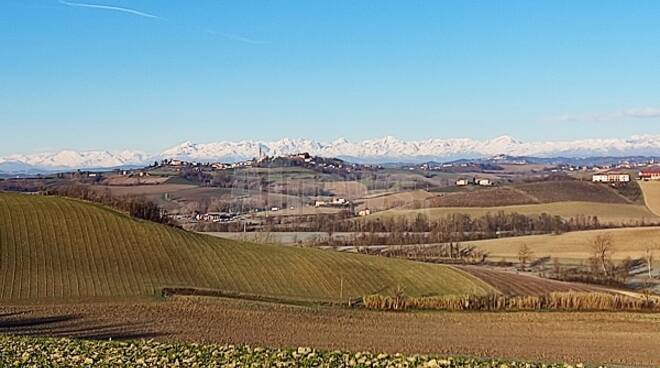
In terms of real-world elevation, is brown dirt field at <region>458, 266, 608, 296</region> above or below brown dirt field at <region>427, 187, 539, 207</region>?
below

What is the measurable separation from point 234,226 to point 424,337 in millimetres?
88807

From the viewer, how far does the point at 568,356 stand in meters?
28.1

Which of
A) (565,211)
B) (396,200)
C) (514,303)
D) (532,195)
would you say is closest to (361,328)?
(514,303)

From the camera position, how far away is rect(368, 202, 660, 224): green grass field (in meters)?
132

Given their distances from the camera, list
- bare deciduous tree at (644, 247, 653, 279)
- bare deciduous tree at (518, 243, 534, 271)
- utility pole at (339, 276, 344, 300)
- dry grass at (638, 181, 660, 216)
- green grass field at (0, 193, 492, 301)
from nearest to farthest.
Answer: green grass field at (0, 193, 492, 301) < utility pole at (339, 276, 344, 300) < bare deciduous tree at (644, 247, 653, 279) < bare deciduous tree at (518, 243, 534, 271) < dry grass at (638, 181, 660, 216)

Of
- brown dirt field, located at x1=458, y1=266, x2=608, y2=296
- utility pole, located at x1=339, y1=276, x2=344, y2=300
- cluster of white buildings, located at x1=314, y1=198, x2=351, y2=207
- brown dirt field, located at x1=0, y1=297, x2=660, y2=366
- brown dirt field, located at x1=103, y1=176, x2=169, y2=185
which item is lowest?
cluster of white buildings, located at x1=314, y1=198, x2=351, y2=207

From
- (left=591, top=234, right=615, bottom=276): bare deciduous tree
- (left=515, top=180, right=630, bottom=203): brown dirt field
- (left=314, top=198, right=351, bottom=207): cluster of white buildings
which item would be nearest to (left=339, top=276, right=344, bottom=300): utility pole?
(left=591, top=234, right=615, bottom=276): bare deciduous tree

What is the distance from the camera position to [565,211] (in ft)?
449

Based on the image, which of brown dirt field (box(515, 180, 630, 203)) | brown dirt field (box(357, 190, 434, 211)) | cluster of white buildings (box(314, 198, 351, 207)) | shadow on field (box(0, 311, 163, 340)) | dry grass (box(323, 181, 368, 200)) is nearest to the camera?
shadow on field (box(0, 311, 163, 340))

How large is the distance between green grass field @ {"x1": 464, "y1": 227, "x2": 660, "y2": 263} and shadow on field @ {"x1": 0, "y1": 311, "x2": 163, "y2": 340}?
63.3 metres

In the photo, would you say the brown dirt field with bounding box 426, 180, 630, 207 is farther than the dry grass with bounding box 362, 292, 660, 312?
Yes

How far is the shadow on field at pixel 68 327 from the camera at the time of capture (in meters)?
30.2

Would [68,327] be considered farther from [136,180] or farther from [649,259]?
[136,180]

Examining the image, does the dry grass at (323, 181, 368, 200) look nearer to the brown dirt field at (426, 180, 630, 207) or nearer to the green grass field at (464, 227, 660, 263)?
the brown dirt field at (426, 180, 630, 207)
